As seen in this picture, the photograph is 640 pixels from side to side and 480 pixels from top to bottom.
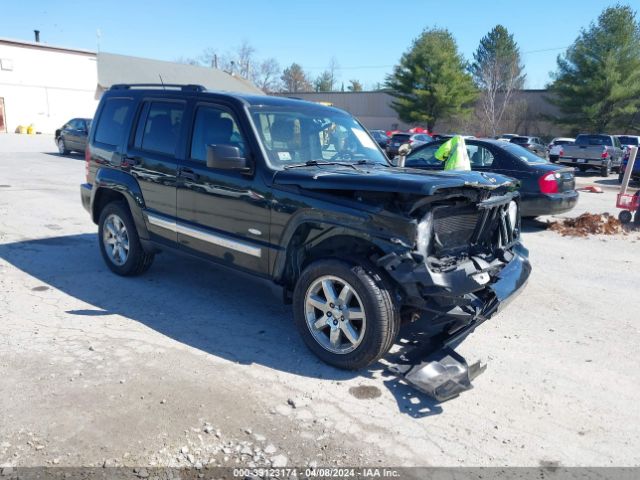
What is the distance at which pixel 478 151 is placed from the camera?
A: 979 centimetres

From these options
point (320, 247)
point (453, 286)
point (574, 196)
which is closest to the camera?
point (453, 286)

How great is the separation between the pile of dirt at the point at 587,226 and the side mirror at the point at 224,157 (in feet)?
22.7

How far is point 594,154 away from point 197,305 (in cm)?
2302

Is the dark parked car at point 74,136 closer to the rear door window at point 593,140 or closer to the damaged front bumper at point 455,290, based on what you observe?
the damaged front bumper at point 455,290

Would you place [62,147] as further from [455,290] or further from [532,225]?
[455,290]

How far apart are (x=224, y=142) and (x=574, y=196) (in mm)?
7159

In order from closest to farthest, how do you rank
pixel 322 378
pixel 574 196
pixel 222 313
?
pixel 322 378, pixel 222 313, pixel 574 196

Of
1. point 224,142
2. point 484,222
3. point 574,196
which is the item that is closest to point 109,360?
point 224,142

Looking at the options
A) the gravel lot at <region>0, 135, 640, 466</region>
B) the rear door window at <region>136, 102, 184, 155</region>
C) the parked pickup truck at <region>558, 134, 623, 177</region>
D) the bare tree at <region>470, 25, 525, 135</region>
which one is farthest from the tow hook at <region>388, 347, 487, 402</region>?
the bare tree at <region>470, 25, 525, 135</region>

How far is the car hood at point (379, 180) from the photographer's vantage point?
3.57m

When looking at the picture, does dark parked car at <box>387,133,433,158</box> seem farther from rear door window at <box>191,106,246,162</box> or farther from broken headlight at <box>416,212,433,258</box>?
broken headlight at <box>416,212,433,258</box>

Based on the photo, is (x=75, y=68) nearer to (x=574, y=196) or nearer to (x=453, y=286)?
(x=574, y=196)

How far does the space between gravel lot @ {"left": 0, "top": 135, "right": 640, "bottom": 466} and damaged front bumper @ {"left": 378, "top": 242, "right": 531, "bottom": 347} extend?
0.43 m

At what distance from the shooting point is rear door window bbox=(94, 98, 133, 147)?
5.79 meters
